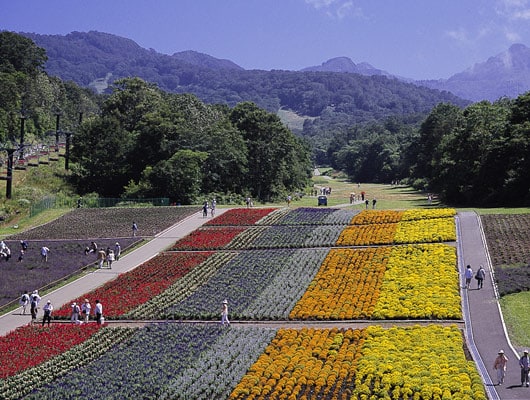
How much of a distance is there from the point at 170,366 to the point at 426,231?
26249 millimetres

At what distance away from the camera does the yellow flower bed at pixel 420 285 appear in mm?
31406

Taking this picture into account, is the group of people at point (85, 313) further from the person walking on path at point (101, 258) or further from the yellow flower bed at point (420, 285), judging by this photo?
the yellow flower bed at point (420, 285)

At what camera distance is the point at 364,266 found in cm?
4116

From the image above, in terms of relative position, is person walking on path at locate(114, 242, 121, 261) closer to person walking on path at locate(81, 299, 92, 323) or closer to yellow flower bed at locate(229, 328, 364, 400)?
person walking on path at locate(81, 299, 92, 323)

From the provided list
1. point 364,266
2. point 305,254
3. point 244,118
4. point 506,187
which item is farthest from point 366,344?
point 244,118

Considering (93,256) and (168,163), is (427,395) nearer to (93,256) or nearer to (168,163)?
(93,256)

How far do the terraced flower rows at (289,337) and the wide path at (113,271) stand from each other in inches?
58.8

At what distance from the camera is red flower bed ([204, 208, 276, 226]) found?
58.1 m

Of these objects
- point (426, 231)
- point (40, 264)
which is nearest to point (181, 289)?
point (40, 264)

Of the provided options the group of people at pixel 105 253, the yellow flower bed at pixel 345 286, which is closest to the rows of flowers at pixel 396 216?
the yellow flower bed at pixel 345 286

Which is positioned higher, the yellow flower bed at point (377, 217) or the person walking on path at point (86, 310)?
the yellow flower bed at point (377, 217)

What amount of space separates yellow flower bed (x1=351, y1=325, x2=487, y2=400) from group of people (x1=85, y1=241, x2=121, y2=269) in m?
22.8

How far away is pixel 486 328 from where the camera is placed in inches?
1134

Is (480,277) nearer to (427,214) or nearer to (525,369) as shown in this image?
(525,369)
